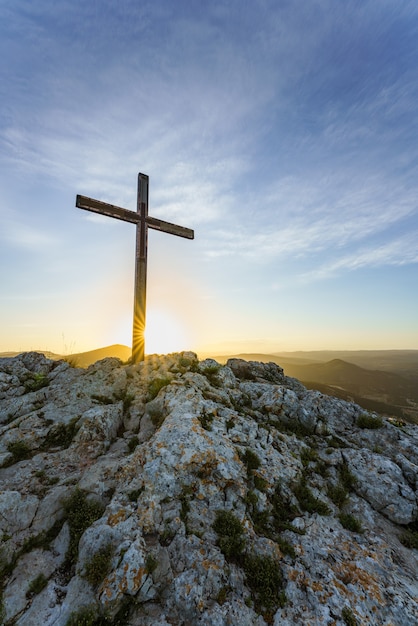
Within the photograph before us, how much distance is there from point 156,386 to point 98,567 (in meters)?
6.92

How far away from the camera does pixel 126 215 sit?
1481 cm

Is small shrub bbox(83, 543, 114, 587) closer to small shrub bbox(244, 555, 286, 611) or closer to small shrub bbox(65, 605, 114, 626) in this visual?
small shrub bbox(65, 605, 114, 626)

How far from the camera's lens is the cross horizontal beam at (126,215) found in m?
13.5

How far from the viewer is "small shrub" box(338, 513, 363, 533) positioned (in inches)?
309

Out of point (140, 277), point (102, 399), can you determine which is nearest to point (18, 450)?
point (102, 399)

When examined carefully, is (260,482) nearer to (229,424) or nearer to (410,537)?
(229,424)

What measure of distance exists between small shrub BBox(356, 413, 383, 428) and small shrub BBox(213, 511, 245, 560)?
8134 millimetres

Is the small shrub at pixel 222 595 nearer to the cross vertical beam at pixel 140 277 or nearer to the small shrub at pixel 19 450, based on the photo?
the small shrub at pixel 19 450

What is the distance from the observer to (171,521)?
682 centimetres

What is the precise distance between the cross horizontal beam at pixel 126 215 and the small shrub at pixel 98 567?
525 inches

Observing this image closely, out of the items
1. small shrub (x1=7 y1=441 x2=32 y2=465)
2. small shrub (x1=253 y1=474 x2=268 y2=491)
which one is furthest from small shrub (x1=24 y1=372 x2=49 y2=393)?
small shrub (x1=253 y1=474 x2=268 y2=491)

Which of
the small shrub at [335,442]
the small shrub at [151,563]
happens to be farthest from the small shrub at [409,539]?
the small shrub at [151,563]

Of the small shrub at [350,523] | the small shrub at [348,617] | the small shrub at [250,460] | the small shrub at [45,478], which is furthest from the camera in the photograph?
the small shrub at [250,460]

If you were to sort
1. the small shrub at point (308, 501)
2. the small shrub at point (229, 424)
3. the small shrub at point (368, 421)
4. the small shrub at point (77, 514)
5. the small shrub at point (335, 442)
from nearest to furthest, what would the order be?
the small shrub at point (77, 514), the small shrub at point (308, 501), the small shrub at point (229, 424), the small shrub at point (335, 442), the small shrub at point (368, 421)
